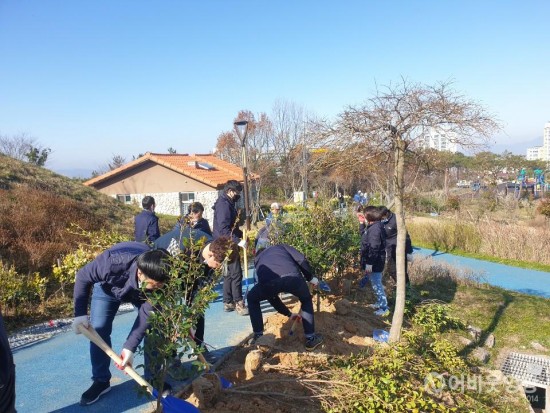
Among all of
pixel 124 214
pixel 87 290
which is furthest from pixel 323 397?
pixel 124 214

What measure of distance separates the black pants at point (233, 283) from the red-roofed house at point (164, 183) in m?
14.5

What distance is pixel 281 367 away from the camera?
3.54m

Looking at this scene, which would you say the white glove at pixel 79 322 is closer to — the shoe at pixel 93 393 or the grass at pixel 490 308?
the shoe at pixel 93 393

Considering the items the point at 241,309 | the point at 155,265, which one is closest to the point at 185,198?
the point at 241,309

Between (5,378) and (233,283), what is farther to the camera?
(233,283)

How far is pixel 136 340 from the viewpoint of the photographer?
2.89 m

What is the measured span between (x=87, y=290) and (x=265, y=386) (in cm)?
169

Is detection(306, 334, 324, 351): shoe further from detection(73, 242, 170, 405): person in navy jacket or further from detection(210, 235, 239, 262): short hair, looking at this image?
detection(73, 242, 170, 405): person in navy jacket

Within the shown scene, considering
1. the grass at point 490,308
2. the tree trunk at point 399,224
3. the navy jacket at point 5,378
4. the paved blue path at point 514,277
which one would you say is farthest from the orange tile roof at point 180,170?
the navy jacket at point 5,378

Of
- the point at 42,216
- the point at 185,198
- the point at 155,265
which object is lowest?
the point at 155,265

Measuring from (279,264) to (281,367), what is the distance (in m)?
1.00

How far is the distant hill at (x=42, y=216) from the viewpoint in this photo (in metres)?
7.17

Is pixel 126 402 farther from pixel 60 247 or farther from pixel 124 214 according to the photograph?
pixel 124 214

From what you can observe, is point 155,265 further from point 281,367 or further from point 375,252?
point 375,252
